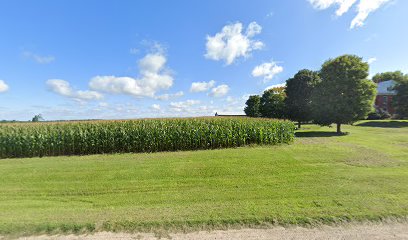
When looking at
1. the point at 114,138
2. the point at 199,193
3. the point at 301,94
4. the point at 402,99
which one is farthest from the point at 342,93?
the point at 402,99

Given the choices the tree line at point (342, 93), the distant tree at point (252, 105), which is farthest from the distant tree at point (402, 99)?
the tree line at point (342, 93)

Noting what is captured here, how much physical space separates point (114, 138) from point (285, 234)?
34.7ft

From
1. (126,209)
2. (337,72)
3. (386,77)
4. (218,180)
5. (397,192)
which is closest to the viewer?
(126,209)

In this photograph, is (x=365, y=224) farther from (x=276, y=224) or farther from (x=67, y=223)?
(x=67, y=223)

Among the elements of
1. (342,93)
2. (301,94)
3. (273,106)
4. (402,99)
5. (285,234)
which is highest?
(402,99)

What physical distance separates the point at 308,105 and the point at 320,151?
1447 centimetres

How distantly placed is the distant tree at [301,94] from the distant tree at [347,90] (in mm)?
3324

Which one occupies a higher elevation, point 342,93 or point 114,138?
point 342,93

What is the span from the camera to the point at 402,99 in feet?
121

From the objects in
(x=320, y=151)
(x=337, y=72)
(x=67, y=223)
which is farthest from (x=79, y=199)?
(x=337, y=72)

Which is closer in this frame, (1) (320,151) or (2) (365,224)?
(2) (365,224)

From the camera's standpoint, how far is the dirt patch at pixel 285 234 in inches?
141

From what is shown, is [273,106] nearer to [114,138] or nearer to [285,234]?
[114,138]

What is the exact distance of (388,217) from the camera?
4133 mm
